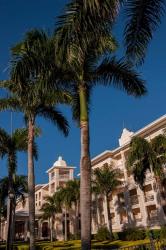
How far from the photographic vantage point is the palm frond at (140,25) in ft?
26.8

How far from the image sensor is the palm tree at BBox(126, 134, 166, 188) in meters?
35.0

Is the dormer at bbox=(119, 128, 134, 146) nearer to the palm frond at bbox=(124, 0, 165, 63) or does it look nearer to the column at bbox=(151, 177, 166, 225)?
the column at bbox=(151, 177, 166, 225)

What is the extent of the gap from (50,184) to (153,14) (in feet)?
268

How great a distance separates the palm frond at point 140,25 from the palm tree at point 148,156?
26842 mm

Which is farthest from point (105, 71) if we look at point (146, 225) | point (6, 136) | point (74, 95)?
point (146, 225)

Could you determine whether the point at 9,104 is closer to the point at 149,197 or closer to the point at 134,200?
the point at 149,197

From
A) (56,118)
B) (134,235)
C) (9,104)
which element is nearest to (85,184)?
(56,118)

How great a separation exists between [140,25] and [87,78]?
388cm

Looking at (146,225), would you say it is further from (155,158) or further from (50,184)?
(50,184)

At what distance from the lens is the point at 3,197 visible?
4744 centimetres

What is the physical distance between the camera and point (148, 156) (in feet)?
117

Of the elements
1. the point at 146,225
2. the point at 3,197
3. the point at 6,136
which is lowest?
the point at 146,225

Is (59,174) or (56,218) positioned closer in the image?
(56,218)

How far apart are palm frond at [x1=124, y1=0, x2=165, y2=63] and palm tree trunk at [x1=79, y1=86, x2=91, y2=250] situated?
2.82 metres
